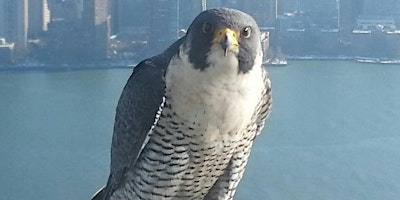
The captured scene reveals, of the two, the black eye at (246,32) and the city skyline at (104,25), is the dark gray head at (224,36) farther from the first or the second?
the city skyline at (104,25)

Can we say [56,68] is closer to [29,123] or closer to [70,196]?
[29,123]

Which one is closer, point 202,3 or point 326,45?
point 202,3

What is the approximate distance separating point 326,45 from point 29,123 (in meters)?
6.11

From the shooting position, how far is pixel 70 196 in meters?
4.70

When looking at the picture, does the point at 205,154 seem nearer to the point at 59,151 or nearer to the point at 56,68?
the point at 59,151

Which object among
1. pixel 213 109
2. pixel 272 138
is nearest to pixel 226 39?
pixel 213 109

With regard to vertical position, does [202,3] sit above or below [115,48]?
above

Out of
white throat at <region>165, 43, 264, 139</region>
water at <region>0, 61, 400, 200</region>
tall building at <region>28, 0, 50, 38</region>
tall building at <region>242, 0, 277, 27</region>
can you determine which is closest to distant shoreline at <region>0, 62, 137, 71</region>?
water at <region>0, 61, 400, 200</region>

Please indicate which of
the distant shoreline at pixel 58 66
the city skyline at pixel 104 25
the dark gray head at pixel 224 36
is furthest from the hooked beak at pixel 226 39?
the distant shoreline at pixel 58 66

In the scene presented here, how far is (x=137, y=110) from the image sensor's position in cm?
84

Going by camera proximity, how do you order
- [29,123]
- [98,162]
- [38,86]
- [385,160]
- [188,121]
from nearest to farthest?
[188,121], [98,162], [385,160], [29,123], [38,86]

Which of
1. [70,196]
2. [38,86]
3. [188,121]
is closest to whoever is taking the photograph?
[188,121]

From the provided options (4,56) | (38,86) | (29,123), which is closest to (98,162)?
(29,123)

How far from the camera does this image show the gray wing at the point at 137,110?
812 mm
